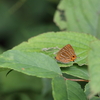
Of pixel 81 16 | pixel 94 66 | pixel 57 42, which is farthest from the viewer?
pixel 81 16

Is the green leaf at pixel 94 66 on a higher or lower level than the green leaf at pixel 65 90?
higher

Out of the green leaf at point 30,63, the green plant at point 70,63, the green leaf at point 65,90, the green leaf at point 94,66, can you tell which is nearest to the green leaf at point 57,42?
the green plant at point 70,63

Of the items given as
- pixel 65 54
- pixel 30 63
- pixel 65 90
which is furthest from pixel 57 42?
pixel 65 90

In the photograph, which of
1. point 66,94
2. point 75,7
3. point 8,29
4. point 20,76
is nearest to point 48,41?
point 66,94

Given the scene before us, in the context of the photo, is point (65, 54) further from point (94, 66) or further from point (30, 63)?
point (94, 66)

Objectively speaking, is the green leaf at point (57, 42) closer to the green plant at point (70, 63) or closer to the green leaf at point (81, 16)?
the green plant at point (70, 63)
